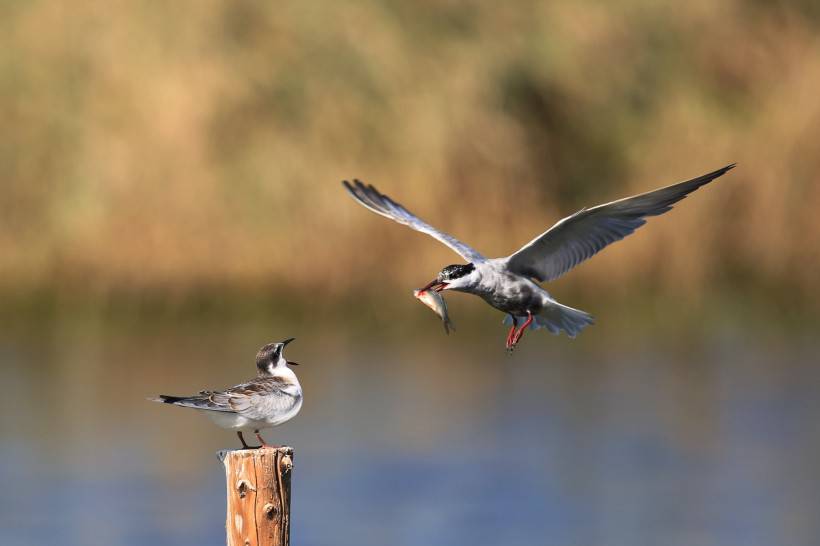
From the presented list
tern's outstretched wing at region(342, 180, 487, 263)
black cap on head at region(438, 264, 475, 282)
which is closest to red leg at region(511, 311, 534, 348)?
black cap on head at region(438, 264, 475, 282)

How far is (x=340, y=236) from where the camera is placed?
27.4 meters

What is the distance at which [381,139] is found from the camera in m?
28.9

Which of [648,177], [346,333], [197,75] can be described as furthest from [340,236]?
[648,177]

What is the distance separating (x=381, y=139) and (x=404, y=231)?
258 cm

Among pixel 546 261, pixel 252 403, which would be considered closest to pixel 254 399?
pixel 252 403

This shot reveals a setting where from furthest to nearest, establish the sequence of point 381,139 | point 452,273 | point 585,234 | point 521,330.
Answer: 1. point 381,139
2. point 585,234
3. point 521,330
4. point 452,273

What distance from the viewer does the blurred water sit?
18641 mm

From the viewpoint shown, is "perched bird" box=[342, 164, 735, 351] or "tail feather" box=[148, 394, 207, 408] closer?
"tail feather" box=[148, 394, 207, 408]

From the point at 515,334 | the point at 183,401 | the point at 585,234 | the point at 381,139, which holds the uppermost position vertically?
the point at 381,139

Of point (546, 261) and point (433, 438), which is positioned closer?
point (546, 261)

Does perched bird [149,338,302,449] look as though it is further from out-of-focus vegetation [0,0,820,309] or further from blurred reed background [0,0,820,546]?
out-of-focus vegetation [0,0,820,309]

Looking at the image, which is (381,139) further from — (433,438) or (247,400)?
(247,400)

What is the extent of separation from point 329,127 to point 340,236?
2.76m

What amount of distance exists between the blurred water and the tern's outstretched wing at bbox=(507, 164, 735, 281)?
6.89m
